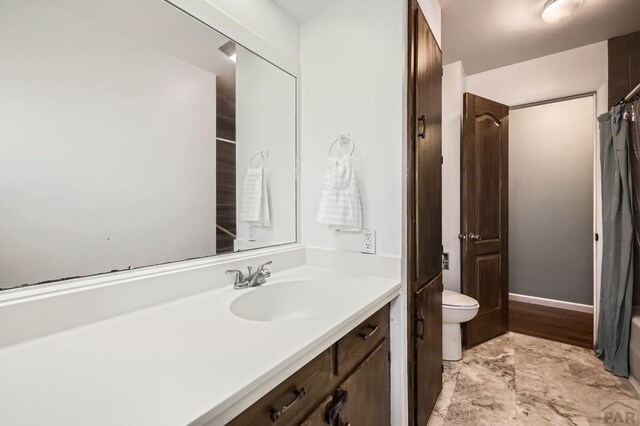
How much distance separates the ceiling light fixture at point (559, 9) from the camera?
5.74ft

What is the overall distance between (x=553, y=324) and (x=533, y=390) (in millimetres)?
1366

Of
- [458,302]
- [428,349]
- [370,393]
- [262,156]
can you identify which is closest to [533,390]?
[458,302]

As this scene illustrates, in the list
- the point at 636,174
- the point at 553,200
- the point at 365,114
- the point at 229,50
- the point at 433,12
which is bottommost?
the point at 553,200

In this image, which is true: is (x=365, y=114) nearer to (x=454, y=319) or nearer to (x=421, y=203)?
(x=421, y=203)

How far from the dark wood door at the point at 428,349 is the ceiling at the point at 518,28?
6.07 feet

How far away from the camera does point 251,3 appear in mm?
1335

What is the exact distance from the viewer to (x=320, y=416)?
778mm

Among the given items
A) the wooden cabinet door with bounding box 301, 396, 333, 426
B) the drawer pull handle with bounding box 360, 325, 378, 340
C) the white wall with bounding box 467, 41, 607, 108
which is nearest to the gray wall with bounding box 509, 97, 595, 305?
the white wall with bounding box 467, 41, 607, 108

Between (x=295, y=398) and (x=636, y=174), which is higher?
(x=636, y=174)

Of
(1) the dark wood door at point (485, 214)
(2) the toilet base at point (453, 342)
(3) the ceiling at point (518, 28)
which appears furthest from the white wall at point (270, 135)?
(1) the dark wood door at point (485, 214)

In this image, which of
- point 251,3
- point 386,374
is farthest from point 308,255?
point 251,3

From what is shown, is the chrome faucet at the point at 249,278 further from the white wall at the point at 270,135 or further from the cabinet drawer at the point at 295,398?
the cabinet drawer at the point at 295,398

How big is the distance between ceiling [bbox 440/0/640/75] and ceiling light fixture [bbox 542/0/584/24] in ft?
0.22

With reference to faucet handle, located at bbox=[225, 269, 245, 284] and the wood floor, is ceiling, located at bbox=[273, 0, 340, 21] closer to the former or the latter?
faucet handle, located at bbox=[225, 269, 245, 284]
